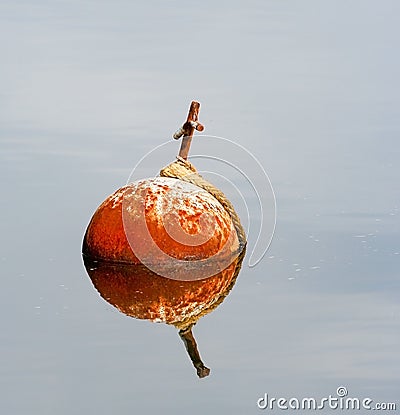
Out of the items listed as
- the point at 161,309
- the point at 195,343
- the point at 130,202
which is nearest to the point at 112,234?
the point at 130,202

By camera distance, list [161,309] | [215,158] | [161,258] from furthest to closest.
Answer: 1. [215,158]
2. [161,258]
3. [161,309]

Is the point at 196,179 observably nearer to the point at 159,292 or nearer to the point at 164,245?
the point at 164,245

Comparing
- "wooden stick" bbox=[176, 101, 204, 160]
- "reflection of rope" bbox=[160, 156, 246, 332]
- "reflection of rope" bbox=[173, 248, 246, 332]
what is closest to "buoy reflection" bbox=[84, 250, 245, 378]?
"reflection of rope" bbox=[173, 248, 246, 332]

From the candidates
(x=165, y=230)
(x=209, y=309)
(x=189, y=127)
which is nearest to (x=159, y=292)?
(x=209, y=309)

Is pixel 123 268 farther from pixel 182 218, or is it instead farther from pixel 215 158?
pixel 215 158

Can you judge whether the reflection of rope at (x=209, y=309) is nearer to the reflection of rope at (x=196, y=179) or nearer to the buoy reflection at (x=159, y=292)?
the buoy reflection at (x=159, y=292)

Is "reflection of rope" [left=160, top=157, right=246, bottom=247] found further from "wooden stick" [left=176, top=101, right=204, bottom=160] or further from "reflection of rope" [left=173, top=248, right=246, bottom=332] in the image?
"reflection of rope" [left=173, top=248, right=246, bottom=332]

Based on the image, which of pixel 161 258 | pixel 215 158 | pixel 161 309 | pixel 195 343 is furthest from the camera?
pixel 215 158
